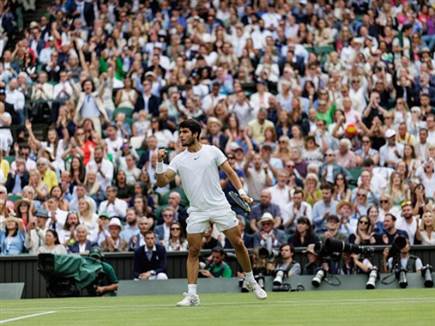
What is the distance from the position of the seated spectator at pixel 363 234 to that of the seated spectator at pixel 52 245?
4.43 meters

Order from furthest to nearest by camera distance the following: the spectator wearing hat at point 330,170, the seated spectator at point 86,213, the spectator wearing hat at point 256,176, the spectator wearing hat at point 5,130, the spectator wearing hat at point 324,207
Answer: the spectator wearing hat at point 5,130 → the spectator wearing hat at point 256,176 → the spectator wearing hat at point 330,170 → the seated spectator at point 86,213 → the spectator wearing hat at point 324,207

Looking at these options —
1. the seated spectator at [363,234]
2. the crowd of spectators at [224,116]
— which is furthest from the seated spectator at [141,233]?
the seated spectator at [363,234]

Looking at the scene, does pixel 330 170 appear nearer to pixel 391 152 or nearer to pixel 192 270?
pixel 391 152

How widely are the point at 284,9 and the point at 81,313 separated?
16.8 meters

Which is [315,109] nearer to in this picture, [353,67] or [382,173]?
[353,67]

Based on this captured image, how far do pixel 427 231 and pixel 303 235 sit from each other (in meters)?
1.89

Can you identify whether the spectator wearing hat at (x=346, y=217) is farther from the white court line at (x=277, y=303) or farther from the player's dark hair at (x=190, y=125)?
the player's dark hair at (x=190, y=125)

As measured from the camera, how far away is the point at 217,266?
18.9 m

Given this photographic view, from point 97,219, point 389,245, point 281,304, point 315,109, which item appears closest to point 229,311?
point 281,304

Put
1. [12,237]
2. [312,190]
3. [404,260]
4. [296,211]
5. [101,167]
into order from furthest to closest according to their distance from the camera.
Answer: [101,167], [312,190], [296,211], [12,237], [404,260]

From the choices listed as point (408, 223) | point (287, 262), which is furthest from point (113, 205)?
point (408, 223)

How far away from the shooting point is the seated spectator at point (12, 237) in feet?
66.5

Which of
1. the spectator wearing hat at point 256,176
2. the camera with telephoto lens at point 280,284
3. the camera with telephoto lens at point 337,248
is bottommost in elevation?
the camera with telephoto lens at point 280,284

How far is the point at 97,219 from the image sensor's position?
2128 cm
